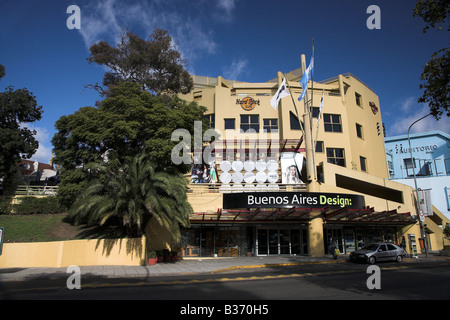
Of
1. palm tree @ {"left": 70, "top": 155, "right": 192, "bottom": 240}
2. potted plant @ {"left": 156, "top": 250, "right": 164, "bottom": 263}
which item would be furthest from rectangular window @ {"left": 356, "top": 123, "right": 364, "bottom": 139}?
potted plant @ {"left": 156, "top": 250, "right": 164, "bottom": 263}

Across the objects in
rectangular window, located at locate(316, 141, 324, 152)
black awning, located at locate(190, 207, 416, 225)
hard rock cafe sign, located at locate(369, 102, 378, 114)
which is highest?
hard rock cafe sign, located at locate(369, 102, 378, 114)

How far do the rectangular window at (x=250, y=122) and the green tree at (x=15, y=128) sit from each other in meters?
21.7

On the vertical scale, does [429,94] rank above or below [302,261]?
above

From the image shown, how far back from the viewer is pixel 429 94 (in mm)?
9188

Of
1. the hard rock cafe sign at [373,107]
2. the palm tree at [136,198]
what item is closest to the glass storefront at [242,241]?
the palm tree at [136,198]

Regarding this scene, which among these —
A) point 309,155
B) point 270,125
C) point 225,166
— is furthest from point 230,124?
point 309,155

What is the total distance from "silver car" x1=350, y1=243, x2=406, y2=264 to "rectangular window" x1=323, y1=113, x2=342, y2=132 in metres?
15.3

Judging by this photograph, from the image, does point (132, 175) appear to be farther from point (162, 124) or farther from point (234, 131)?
point (234, 131)

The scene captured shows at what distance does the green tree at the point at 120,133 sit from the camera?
21.2 m

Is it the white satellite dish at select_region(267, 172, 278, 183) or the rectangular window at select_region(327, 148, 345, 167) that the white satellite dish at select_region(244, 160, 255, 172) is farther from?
the rectangular window at select_region(327, 148, 345, 167)

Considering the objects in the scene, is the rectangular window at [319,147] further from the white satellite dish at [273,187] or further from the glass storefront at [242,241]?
the glass storefront at [242,241]

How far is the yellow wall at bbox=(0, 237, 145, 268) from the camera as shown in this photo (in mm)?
16828

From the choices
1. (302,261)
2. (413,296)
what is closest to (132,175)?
(302,261)

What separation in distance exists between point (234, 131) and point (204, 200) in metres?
11.2
